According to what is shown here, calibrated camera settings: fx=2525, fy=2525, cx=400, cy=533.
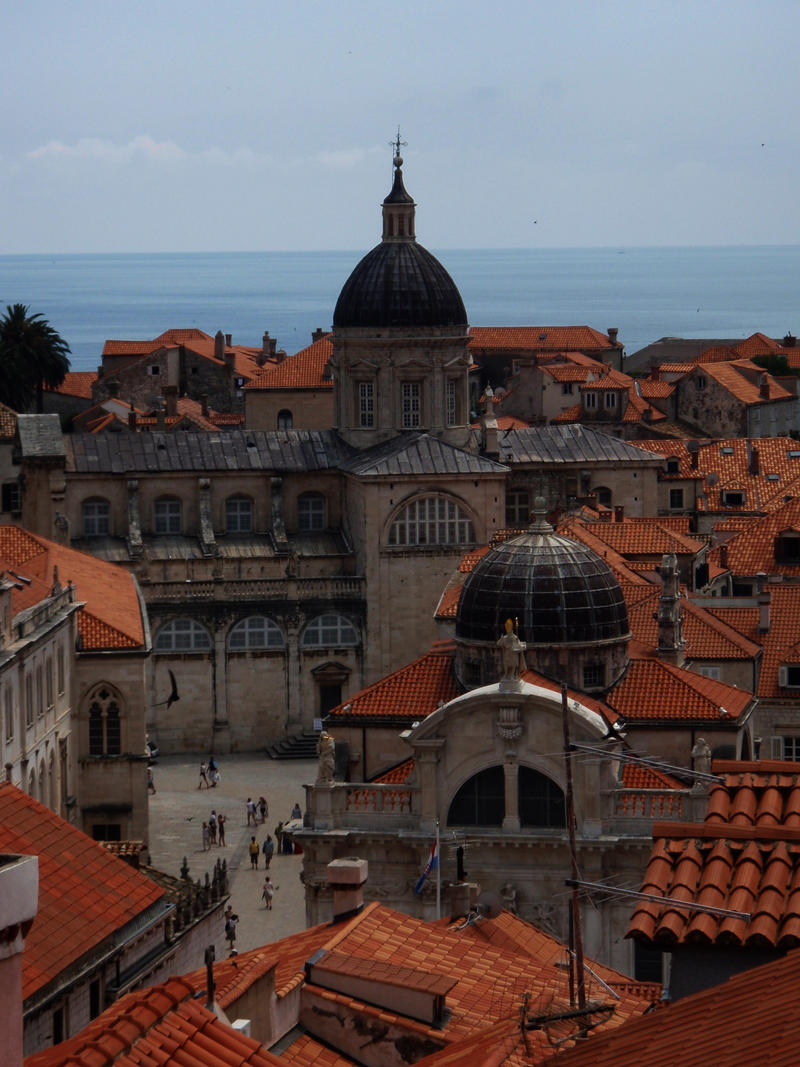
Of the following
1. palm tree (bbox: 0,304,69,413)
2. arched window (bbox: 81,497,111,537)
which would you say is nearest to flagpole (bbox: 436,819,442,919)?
arched window (bbox: 81,497,111,537)

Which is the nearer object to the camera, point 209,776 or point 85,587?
point 85,587

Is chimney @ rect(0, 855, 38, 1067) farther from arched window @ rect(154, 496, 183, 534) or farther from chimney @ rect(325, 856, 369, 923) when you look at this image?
arched window @ rect(154, 496, 183, 534)

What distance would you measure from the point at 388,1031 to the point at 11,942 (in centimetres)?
1160

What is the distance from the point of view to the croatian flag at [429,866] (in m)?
44.1

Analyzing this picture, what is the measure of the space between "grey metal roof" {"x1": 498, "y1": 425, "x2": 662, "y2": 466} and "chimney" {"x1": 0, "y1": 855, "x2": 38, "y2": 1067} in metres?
76.1

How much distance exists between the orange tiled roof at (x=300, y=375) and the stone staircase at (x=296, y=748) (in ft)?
169

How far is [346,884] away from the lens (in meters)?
32.3

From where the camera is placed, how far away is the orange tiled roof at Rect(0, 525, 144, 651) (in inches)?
2447

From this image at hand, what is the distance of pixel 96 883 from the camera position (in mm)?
36312

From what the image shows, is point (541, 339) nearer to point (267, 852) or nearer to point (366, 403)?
point (366, 403)

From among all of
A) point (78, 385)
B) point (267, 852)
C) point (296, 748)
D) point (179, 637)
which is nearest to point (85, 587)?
point (267, 852)

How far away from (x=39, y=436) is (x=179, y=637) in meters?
8.73

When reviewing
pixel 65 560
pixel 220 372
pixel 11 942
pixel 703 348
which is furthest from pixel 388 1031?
pixel 703 348

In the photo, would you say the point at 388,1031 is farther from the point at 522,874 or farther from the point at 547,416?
the point at 547,416
